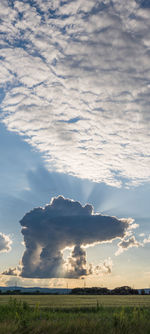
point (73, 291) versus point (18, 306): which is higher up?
point (18, 306)

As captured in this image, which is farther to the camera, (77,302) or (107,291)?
(107,291)

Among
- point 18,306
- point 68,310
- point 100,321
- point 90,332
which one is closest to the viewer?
point 90,332

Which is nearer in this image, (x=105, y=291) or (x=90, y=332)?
(x=90, y=332)

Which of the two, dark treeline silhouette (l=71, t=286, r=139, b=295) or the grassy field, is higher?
the grassy field

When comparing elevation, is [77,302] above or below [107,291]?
above

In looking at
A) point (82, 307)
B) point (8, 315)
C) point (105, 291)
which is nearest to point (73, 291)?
point (105, 291)

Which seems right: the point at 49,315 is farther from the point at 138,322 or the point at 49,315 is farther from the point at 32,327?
the point at 138,322

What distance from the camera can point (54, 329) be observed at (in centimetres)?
1212

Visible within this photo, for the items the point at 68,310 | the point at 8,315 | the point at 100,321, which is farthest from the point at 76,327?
the point at 68,310

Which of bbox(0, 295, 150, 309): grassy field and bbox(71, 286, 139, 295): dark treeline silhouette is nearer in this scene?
bbox(0, 295, 150, 309): grassy field

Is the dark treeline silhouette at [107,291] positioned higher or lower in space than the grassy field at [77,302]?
lower

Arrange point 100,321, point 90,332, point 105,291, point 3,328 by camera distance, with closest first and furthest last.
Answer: point 3,328 → point 90,332 → point 100,321 → point 105,291

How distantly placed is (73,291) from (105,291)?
6945 mm

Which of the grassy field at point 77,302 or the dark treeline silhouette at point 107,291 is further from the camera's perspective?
the dark treeline silhouette at point 107,291
